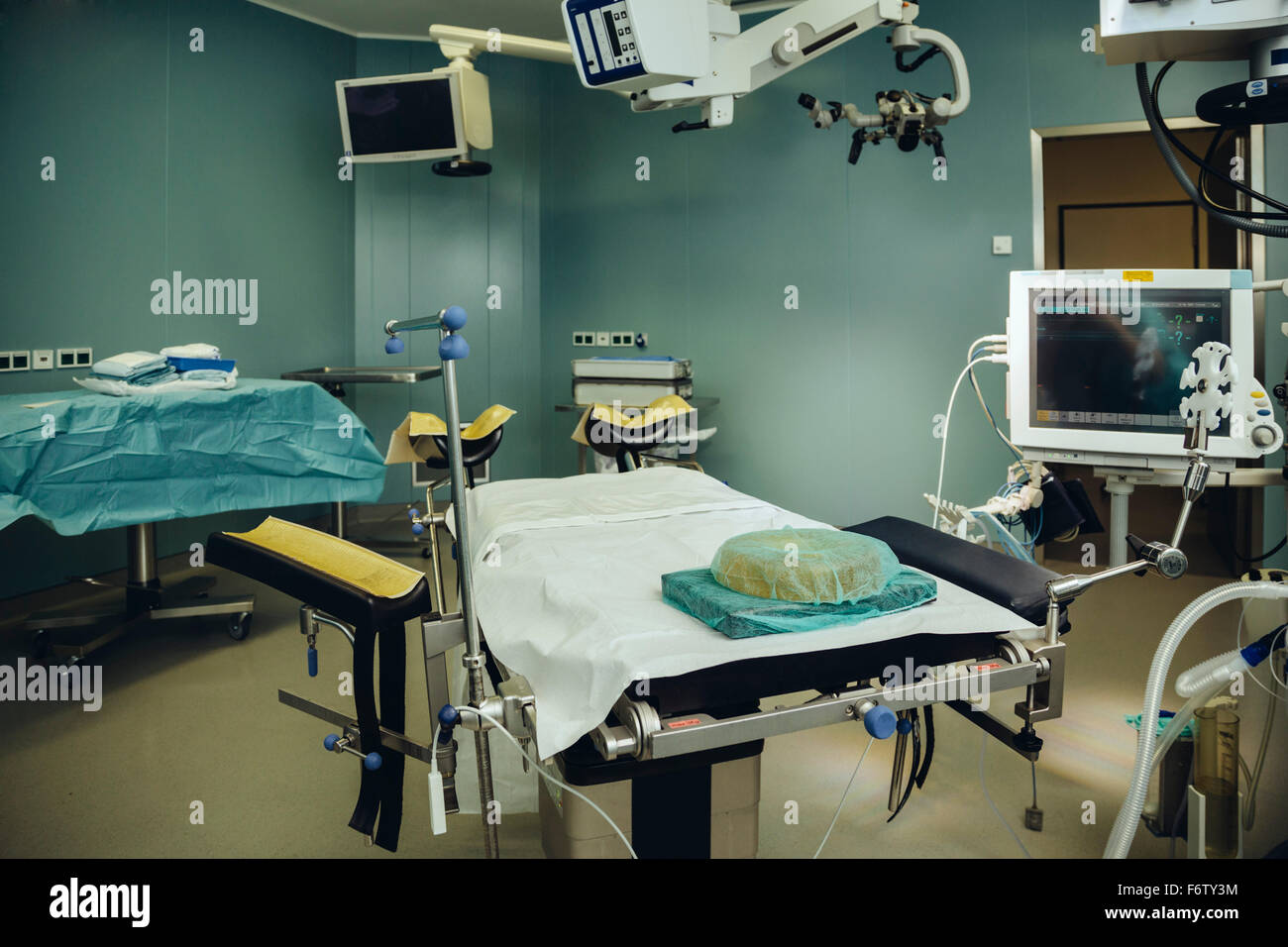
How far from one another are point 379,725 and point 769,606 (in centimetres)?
66

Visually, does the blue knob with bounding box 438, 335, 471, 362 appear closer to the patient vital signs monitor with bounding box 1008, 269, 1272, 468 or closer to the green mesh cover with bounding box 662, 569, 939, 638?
the green mesh cover with bounding box 662, 569, 939, 638

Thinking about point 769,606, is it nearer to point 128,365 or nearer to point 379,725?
point 379,725

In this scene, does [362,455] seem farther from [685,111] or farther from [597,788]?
[685,111]

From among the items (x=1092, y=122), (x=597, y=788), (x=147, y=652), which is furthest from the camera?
(x=1092, y=122)

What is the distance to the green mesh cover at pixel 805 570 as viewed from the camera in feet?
3.93

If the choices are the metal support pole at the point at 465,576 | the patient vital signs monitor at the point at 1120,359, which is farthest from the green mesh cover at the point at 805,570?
the patient vital signs monitor at the point at 1120,359

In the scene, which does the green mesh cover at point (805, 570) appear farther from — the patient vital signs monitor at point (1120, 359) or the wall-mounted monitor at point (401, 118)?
the wall-mounted monitor at point (401, 118)

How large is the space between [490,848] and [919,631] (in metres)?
0.71

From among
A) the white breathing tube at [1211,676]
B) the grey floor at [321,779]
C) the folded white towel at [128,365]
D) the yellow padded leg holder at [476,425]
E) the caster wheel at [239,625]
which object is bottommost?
the grey floor at [321,779]

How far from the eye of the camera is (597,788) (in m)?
1.50

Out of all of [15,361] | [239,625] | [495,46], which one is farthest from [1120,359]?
[15,361]

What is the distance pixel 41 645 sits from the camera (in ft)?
9.78

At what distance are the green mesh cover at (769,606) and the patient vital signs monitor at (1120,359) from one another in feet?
3.36
